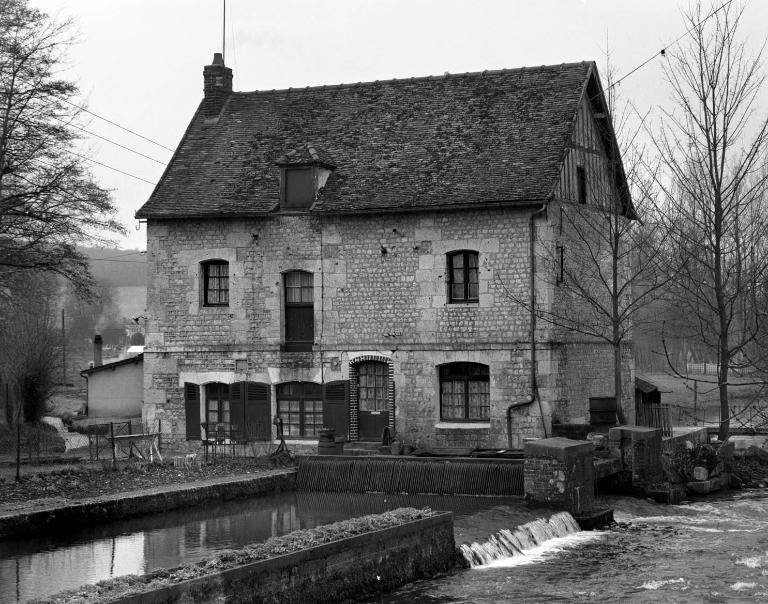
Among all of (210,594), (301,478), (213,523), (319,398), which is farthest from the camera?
(319,398)

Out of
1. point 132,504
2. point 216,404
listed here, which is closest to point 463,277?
point 216,404

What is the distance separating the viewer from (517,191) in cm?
2889

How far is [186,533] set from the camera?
2000 cm

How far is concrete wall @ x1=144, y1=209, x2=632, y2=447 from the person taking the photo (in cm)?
2920

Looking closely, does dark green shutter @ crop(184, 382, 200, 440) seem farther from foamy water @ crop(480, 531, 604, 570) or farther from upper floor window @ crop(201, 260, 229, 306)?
foamy water @ crop(480, 531, 604, 570)

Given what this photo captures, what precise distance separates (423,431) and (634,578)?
12.4m

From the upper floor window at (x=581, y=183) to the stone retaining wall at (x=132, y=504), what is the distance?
452 inches

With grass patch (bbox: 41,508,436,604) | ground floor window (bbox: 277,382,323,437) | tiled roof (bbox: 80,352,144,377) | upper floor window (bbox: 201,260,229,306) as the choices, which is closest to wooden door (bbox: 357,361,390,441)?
ground floor window (bbox: 277,382,323,437)

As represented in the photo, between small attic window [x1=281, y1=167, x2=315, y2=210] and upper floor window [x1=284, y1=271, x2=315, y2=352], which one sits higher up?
small attic window [x1=281, y1=167, x2=315, y2=210]

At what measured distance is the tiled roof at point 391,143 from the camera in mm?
29906

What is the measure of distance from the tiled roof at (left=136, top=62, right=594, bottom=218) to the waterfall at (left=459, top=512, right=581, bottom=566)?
9.45 metres

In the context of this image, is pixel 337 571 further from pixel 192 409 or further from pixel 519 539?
pixel 192 409

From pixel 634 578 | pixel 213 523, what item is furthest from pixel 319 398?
pixel 634 578

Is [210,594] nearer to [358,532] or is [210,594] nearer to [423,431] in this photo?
[358,532]
